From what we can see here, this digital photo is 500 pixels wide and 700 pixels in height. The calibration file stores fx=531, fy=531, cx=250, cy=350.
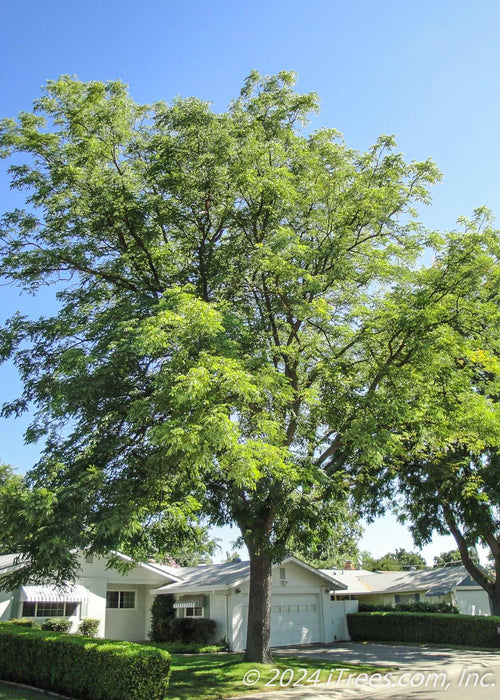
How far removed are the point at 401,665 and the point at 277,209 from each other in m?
14.4

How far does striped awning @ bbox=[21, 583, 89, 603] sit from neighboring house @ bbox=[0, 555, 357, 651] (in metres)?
0.04

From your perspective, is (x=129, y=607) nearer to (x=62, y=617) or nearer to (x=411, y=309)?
(x=62, y=617)

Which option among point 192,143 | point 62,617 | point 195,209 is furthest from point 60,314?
point 62,617

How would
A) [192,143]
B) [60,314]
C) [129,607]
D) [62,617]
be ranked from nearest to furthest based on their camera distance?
[60,314]
[192,143]
[62,617]
[129,607]

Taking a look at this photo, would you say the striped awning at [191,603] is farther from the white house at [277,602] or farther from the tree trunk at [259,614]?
the tree trunk at [259,614]

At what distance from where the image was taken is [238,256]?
48.3 ft

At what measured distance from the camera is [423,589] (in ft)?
115

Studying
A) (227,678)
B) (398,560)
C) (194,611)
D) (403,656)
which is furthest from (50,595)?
(398,560)

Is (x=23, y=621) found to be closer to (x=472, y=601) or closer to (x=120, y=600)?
(x=120, y=600)

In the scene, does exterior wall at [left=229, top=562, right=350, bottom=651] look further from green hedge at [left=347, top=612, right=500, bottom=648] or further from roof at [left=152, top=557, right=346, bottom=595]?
green hedge at [left=347, top=612, right=500, bottom=648]

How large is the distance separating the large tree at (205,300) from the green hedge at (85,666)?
199 centimetres

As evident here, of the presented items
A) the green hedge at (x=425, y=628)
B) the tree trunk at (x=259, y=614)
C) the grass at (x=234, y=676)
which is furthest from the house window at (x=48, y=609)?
the green hedge at (x=425, y=628)

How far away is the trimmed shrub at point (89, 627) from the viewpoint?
21058 millimetres

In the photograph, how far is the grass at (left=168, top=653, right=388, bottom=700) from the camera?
39.9 feet
